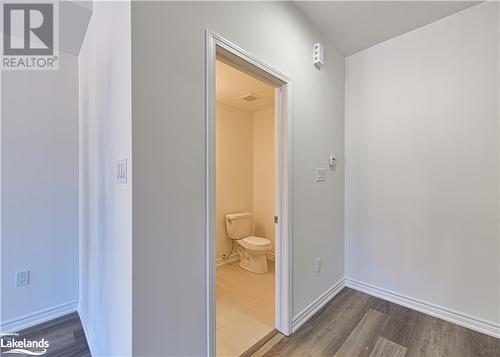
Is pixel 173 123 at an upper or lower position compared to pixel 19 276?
upper

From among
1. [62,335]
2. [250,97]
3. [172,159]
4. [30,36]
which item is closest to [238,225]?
[250,97]

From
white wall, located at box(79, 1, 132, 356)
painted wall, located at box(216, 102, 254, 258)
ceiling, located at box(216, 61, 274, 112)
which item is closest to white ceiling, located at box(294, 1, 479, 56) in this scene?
ceiling, located at box(216, 61, 274, 112)

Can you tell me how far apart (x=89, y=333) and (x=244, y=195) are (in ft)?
8.00

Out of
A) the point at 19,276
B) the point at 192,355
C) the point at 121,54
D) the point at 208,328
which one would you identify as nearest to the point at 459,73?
the point at 121,54

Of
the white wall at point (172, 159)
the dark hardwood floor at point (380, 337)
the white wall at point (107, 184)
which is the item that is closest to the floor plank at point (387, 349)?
the dark hardwood floor at point (380, 337)

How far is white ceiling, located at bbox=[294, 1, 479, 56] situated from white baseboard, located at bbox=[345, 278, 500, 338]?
254cm

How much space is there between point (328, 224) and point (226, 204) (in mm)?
1600

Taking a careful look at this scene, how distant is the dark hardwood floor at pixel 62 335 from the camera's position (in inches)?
67.1

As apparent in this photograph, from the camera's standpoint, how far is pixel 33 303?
2.03 metres

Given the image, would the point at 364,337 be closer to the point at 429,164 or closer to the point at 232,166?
the point at 429,164

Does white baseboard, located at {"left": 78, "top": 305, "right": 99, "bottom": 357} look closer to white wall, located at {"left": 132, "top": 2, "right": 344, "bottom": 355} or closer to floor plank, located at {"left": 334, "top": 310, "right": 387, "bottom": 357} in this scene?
white wall, located at {"left": 132, "top": 2, "right": 344, "bottom": 355}

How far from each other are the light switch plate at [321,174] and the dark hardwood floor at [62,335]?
2.31m

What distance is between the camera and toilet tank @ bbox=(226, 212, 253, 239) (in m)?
3.28

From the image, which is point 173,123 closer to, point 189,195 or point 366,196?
point 189,195
